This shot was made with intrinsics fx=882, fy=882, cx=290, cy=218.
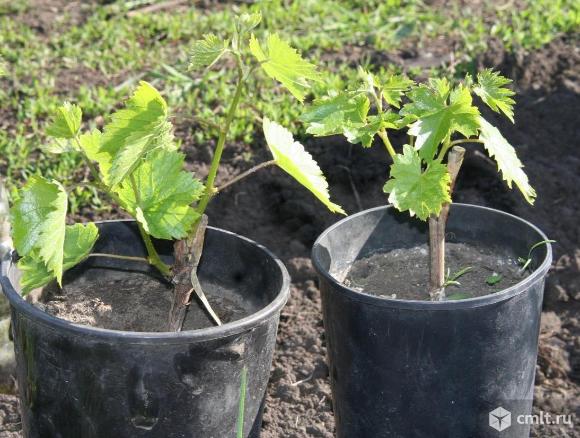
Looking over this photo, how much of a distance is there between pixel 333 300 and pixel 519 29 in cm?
325

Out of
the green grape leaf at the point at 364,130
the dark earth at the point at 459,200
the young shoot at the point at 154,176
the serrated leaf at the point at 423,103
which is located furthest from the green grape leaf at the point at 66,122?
the dark earth at the point at 459,200

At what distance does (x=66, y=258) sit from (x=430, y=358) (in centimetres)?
92

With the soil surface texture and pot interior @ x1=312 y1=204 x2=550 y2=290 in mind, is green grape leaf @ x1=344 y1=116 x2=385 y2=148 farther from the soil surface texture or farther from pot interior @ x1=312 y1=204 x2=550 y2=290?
the soil surface texture

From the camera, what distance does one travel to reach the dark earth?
2.95 meters

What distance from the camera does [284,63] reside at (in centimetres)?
192

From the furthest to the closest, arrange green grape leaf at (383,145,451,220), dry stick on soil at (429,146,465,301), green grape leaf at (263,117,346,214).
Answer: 1. dry stick on soil at (429,146,465,301)
2. green grape leaf at (383,145,451,220)
3. green grape leaf at (263,117,346,214)

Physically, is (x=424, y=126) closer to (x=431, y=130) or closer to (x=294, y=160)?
(x=431, y=130)

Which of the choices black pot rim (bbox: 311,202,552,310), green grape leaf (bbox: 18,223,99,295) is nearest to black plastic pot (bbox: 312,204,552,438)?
black pot rim (bbox: 311,202,552,310)

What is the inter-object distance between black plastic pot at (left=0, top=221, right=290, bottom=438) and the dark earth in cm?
75

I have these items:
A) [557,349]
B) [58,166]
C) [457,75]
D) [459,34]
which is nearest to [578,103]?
[457,75]

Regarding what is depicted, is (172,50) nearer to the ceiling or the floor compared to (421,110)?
nearer to the floor

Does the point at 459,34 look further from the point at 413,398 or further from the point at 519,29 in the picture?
the point at 413,398

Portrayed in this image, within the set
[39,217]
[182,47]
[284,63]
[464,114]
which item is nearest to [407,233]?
[464,114]

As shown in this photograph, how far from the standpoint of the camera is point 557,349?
123 inches
